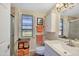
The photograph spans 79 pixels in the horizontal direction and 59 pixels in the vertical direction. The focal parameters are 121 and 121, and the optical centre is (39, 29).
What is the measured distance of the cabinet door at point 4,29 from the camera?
149 centimetres

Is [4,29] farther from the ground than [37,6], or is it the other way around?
[37,6]

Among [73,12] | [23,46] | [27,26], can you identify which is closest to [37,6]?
[27,26]

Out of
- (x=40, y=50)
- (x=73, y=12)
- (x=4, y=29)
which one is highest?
(x=73, y=12)

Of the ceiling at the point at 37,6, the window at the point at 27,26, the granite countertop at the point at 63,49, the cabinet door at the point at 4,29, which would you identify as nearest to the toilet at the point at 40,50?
the granite countertop at the point at 63,49

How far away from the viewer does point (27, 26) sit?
1.72 metres

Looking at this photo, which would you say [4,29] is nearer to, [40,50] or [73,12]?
[40,50]

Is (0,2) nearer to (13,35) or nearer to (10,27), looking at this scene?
(10,27)

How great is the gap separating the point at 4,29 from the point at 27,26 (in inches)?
12.7

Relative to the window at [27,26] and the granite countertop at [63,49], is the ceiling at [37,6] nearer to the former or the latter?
the window at [27,26]

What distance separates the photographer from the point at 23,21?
1.70 m

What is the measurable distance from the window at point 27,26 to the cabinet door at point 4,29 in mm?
205

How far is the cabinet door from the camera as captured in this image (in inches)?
58.8

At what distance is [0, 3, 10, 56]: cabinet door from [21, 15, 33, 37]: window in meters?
0.21

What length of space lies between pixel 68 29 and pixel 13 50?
0.84 metres
